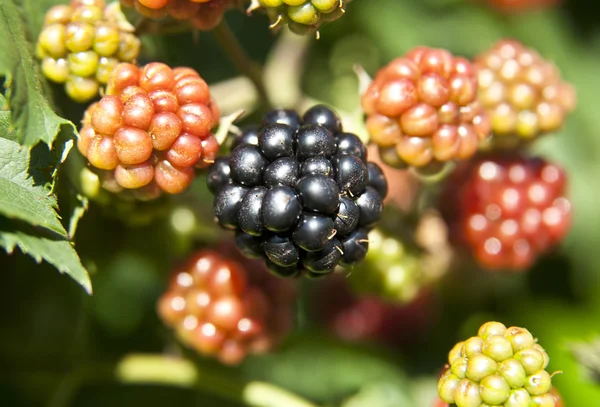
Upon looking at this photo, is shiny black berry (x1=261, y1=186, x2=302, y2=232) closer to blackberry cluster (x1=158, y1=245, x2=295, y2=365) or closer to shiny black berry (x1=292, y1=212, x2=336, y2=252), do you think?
shiny black berry (x1=292, y1=212, x2=336, y2=252)

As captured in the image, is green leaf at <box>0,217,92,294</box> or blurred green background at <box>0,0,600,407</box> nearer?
green leaf at <box>0,217,92,294</box>

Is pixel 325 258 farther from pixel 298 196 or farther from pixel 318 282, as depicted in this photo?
pixel 318 282

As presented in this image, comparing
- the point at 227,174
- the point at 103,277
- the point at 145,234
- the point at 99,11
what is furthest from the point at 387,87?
the point at 103,277

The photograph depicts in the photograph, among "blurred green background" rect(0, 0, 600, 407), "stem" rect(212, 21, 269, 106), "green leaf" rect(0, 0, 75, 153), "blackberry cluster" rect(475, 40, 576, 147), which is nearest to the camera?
"green leaf" rect(0, 0, 75, 153)

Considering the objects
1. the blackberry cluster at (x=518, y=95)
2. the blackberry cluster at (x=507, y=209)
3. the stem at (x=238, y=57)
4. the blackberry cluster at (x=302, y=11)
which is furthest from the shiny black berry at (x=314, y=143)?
the blackberry cluster at (x=507, y=209)

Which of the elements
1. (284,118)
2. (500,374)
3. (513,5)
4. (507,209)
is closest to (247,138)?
(284,118)

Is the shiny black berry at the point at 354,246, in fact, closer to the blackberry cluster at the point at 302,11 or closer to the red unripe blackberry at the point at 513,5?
the blackberry cluster at the point at 302,11

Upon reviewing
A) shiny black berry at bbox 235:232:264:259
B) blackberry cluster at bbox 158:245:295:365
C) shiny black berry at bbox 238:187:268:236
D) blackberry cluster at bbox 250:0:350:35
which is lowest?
blackberry cluster at bbox 158:245:295:365

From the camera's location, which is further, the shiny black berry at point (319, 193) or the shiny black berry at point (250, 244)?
the shiny black berry at point (250, 244)

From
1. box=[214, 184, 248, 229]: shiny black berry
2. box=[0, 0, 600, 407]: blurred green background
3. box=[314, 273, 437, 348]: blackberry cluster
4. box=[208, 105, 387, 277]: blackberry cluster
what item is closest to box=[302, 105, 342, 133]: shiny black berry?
box=[208, 105, 387, 277]: blackberry cluster
